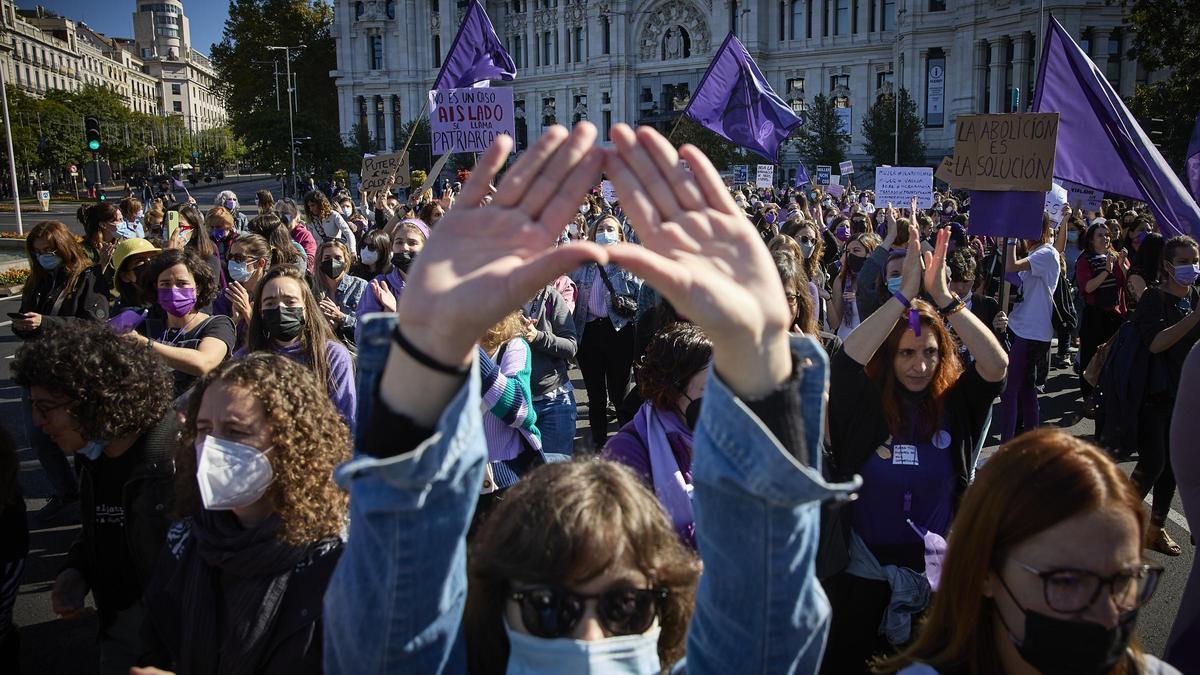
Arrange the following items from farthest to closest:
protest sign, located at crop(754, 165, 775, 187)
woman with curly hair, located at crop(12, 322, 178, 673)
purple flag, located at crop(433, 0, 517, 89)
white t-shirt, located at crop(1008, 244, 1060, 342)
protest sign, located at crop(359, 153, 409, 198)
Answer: protest sign, located at crop(754, 165, 775, 187) → protest sign, located at crop(359, 153, 409, 198) → purple flag, located at crop(433, 0, 517, 89) → white t-shirt, located at crop(1008, 244, 1060, 342) → woman with curly hair, located at crop(12, 322, 178, 673)

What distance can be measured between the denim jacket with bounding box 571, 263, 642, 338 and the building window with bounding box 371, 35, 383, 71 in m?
78.1

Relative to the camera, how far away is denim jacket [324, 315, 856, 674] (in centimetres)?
132

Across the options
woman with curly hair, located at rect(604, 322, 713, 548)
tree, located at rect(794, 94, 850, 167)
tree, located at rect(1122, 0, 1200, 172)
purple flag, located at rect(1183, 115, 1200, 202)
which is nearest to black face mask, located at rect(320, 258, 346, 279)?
woman with curly hair, located at rect(604, 322, 713, 548)

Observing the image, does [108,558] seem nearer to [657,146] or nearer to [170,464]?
[170,464]

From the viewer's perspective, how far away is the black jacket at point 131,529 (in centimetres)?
283

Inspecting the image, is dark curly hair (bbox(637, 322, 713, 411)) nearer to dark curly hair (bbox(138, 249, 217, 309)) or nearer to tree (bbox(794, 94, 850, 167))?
dark curly hair (bbox(138, 249, 217, 309))

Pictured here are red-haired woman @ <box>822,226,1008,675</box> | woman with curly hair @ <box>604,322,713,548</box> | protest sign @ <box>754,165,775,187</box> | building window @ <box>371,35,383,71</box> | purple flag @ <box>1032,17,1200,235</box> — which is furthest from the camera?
building window @ <box>371,35,383,71</box>

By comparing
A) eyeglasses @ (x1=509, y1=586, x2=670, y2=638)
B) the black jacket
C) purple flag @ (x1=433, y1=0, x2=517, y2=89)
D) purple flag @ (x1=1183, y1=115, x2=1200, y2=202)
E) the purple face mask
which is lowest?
the black jacket

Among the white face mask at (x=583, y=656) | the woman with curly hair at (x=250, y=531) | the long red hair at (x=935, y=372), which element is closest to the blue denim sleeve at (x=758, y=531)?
the white face mask at (x=583, y=656)

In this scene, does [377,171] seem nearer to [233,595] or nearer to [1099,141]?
[1099,141]

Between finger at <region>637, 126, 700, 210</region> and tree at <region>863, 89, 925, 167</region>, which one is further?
tree at <region>863, 89, 925, 167</region>

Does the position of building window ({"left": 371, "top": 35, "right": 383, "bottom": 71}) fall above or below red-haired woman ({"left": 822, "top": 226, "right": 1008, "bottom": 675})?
above

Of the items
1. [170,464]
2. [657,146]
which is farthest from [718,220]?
[170,464]

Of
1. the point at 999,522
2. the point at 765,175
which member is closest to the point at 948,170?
the point at 999,522
